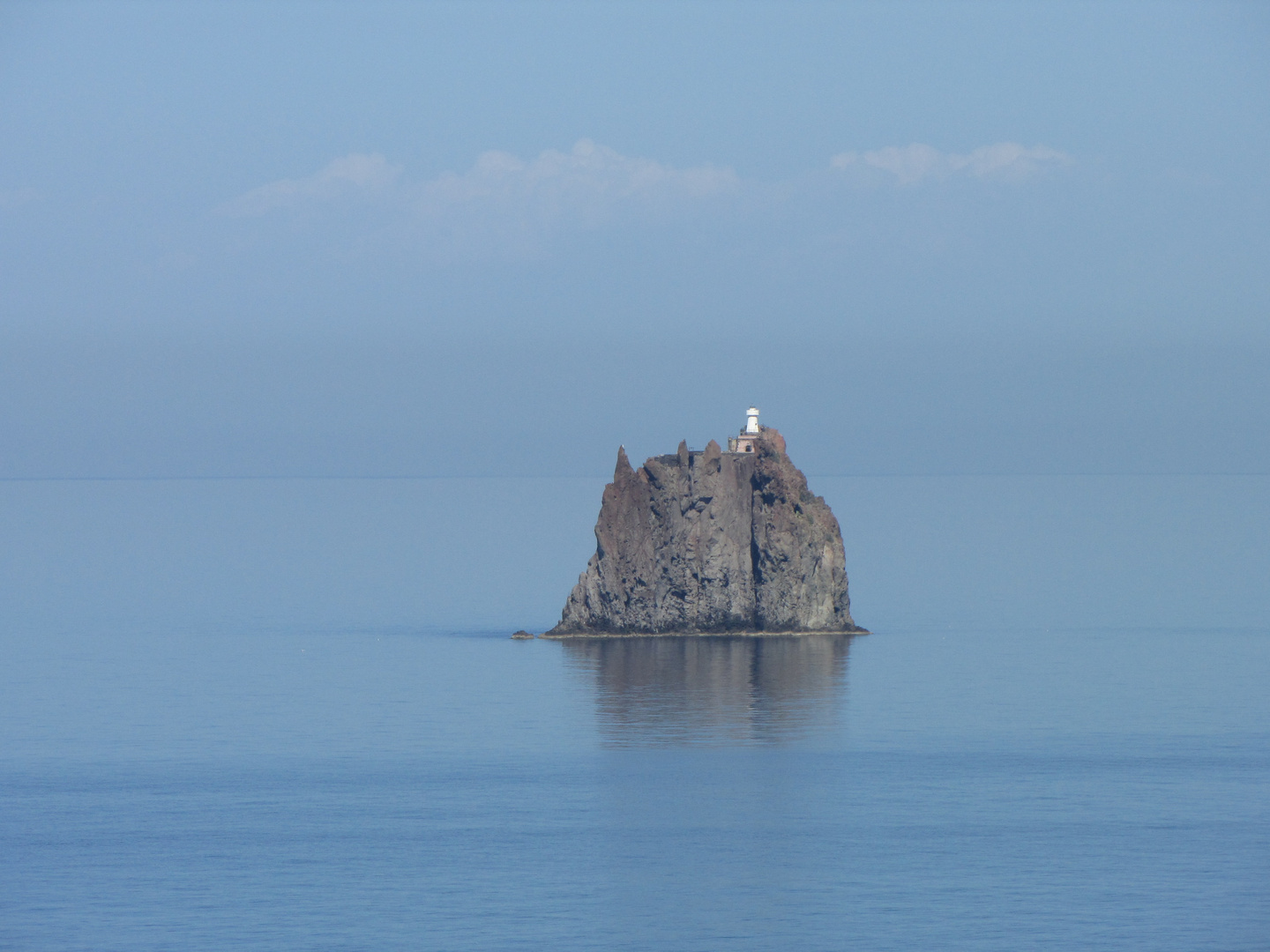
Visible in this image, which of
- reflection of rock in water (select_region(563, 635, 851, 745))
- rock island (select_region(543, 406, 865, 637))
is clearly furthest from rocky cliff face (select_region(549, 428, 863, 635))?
reflection of rock in water (select_region(563, 635, 851, 745))

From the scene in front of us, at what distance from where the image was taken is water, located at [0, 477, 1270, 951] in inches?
2579

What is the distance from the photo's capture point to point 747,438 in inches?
5576

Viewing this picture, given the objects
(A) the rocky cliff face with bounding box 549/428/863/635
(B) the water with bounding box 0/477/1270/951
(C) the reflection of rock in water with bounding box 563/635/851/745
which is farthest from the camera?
(A) the rocky cliff face with bounding box 549/428/863/635

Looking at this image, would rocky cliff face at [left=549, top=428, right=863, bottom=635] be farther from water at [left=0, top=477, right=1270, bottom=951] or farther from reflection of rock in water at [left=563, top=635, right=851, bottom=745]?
water at [left=0, top=477, right=1270, bottom=951]

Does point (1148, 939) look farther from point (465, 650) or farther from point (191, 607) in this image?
point (191, 607)

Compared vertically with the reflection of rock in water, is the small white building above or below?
above

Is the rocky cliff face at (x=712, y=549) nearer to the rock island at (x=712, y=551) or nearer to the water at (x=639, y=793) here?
the rock island at (x=712, y=551)

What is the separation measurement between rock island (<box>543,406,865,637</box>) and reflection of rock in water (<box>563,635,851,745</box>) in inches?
66.3

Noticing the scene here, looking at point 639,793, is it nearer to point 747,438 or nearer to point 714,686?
point 714,686

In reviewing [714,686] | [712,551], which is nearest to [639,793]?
[714,686]

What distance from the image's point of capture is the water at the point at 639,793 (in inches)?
2579

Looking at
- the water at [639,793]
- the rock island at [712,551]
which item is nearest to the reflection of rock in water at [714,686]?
the water at [639,793]

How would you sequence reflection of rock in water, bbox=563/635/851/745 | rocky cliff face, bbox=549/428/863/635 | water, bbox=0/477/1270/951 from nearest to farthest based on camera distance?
1. water, bbox=0/477/1270/951
2. reflection of rock in water, bbox=563/635/851/745
3. rocky cliff face, bbox=549/428/863/635

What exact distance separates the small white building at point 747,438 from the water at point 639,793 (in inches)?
649
